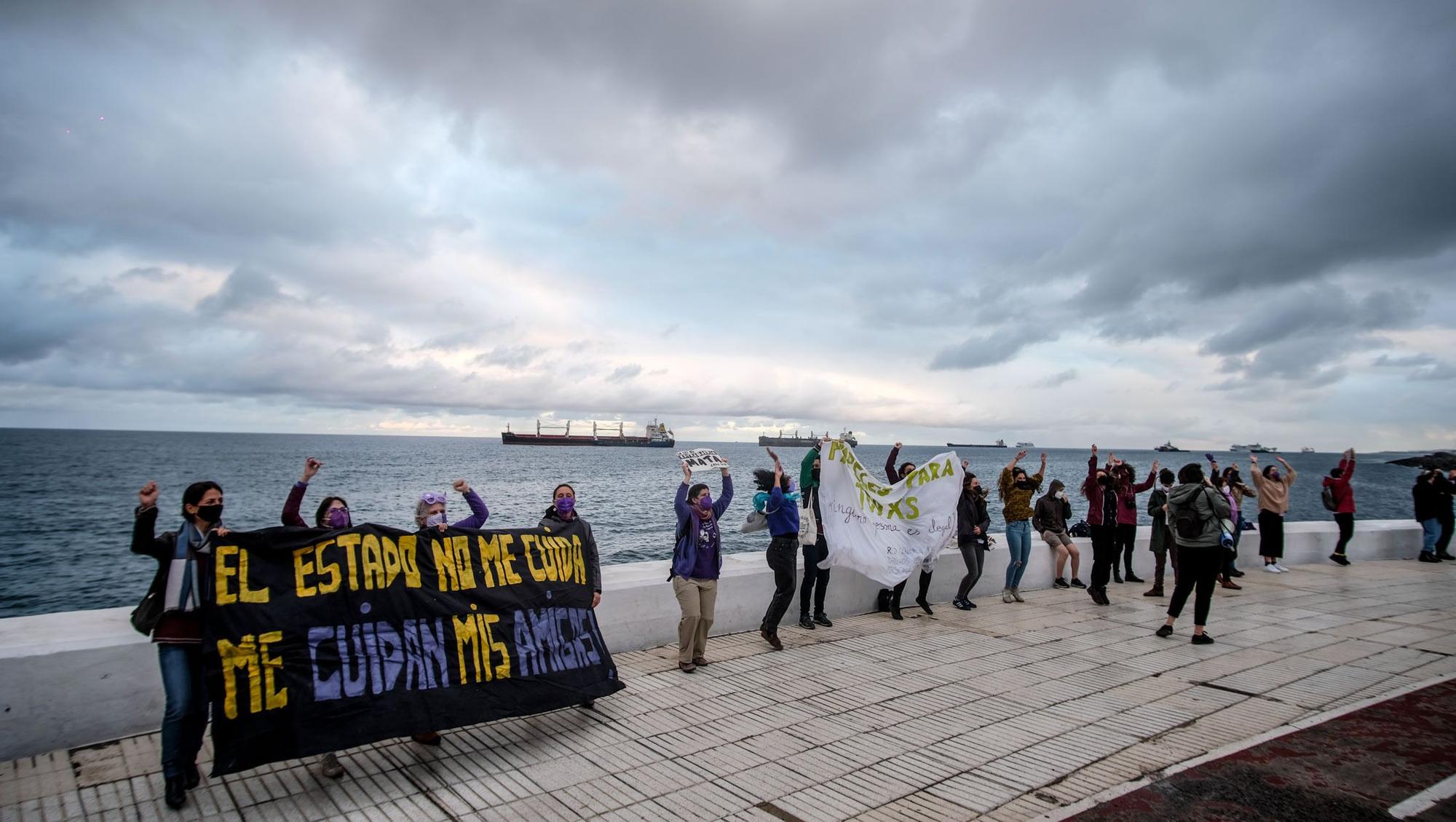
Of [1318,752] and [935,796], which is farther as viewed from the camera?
[1318,752]

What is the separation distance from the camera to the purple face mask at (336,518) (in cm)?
575

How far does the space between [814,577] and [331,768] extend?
554 cm

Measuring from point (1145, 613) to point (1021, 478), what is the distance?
7.82ft

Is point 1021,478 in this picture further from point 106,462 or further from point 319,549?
point 106,462

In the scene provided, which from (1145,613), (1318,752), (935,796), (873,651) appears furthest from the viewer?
(1145,613)

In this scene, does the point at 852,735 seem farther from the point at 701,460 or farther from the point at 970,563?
the point at 970,563

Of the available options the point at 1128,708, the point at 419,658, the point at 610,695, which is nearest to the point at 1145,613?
the point at 1128,708

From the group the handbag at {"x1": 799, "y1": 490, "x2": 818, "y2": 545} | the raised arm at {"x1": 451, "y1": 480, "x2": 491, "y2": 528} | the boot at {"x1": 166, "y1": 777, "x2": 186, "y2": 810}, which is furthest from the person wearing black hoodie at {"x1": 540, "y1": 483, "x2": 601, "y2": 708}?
the boot at {"x1": 166, "y1": 777, "x2": 186, "y2": 810}

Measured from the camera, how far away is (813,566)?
9062 mm

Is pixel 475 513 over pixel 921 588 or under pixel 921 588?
over

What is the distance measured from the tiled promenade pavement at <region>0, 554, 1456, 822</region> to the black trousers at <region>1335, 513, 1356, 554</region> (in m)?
6.33

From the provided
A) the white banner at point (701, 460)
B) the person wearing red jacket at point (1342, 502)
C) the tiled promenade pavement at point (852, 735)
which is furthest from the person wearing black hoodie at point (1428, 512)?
the white banner at point (701, 460)

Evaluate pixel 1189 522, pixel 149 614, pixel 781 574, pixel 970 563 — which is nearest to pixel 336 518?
pixel 149 614

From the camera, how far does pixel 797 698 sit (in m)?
6.57
